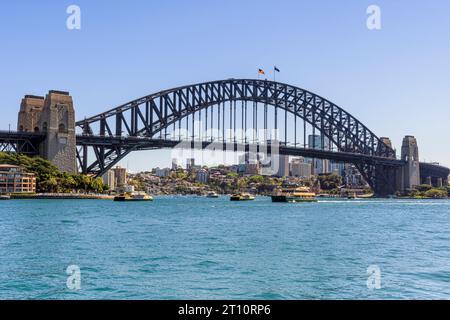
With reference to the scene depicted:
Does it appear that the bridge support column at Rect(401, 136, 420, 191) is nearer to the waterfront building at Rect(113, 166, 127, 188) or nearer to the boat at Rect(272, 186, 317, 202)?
the boat at Rect(272, 186, 317, 202)

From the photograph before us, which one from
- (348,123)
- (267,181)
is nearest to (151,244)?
(348,123)

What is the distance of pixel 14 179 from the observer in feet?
238

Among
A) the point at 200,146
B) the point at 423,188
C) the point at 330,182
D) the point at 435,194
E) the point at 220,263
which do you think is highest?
the point at 200,146

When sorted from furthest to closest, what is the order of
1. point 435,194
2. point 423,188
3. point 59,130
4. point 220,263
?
point 435,194 → point 423,188 → point 59,130 → point 220,263

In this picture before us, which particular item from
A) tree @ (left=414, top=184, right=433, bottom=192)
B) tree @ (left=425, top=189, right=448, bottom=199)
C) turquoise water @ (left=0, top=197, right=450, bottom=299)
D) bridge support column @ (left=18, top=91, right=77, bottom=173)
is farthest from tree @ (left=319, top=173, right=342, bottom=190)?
turquoise water @ (left=0, top=197, right=450, bottom=299)

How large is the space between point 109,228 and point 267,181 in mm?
145695

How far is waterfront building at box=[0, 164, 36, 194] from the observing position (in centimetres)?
7212

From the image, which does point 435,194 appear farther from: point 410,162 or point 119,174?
point 119,174

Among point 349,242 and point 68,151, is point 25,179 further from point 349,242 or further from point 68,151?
point 349,242

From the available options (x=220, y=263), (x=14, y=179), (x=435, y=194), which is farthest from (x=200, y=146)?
(x=220, y=263)

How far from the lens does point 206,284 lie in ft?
44.7

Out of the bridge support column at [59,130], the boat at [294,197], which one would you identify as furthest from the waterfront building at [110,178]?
the boat at [294,197]
